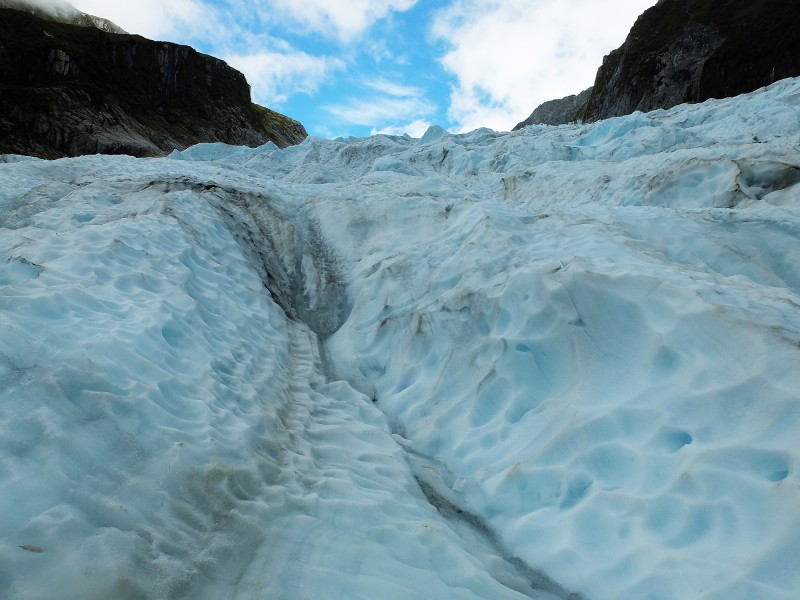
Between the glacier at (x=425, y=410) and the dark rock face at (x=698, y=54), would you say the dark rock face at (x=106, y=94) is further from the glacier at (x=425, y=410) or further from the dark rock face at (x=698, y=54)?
the glacier at (x=425, y=410)

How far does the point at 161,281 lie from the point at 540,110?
109m

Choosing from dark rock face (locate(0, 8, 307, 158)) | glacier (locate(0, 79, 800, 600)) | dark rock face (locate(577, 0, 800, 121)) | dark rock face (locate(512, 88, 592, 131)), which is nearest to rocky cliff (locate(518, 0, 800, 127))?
dark rock face (locate(577, 0, 800, 121))

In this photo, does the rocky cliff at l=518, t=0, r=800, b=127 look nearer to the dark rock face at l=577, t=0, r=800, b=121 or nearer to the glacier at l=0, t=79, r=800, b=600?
the dark rock face at l=577, t=0, r=800, b=121

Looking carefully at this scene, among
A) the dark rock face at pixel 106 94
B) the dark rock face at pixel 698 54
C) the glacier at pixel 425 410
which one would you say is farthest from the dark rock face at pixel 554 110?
the glacier at pixel 425 410

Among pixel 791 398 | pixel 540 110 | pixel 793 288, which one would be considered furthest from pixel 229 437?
pixel 540 110

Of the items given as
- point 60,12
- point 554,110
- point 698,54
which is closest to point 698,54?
point 698,54

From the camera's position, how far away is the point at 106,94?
67.4 metres

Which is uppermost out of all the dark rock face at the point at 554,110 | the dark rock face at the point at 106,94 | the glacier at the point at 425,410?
the dark rock face at the point at 554,110

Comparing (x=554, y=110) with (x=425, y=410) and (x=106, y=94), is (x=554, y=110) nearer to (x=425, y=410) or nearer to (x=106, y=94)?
(x=106, y=94)

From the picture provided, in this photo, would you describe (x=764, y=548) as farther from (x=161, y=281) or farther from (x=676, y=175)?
(x=676, y=175)

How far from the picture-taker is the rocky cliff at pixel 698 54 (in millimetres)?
47438

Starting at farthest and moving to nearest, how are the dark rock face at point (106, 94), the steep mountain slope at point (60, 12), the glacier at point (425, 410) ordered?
the steep mountain slope at point (60, 12) → the dark rock face at point (106, 94) → the glacier at point (425, 410)

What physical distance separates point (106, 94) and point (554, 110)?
80.6 m

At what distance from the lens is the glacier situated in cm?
362
